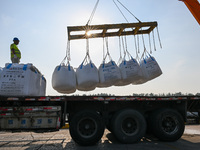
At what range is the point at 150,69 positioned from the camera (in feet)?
16.3

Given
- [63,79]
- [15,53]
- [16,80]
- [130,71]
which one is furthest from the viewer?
[15,53]

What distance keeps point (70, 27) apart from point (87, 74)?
1.73m

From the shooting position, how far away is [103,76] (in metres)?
4.69

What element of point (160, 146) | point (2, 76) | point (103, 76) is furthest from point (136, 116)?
point (2, 76)

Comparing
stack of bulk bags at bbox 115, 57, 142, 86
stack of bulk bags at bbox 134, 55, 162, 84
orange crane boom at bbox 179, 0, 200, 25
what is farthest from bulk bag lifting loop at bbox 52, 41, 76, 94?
orange crane boom at bbox 179, 0, 200, 25

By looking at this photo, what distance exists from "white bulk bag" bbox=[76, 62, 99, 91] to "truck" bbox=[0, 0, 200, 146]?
35cm

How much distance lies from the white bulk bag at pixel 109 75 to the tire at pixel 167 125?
172 centimetres

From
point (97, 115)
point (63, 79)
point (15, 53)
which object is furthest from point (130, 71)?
point (15, 53)

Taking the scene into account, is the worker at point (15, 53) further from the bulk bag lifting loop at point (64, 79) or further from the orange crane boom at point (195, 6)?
the orange crane boom at point (195, 6)

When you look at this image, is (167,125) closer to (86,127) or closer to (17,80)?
(86,127)

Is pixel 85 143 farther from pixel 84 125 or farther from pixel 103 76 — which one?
pixel 103 76

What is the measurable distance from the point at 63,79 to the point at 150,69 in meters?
2.73

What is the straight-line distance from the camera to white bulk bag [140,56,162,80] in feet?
16.3

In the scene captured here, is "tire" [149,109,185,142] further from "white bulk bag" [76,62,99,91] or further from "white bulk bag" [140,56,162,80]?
"white bulk bag" [76,62,99,91]
